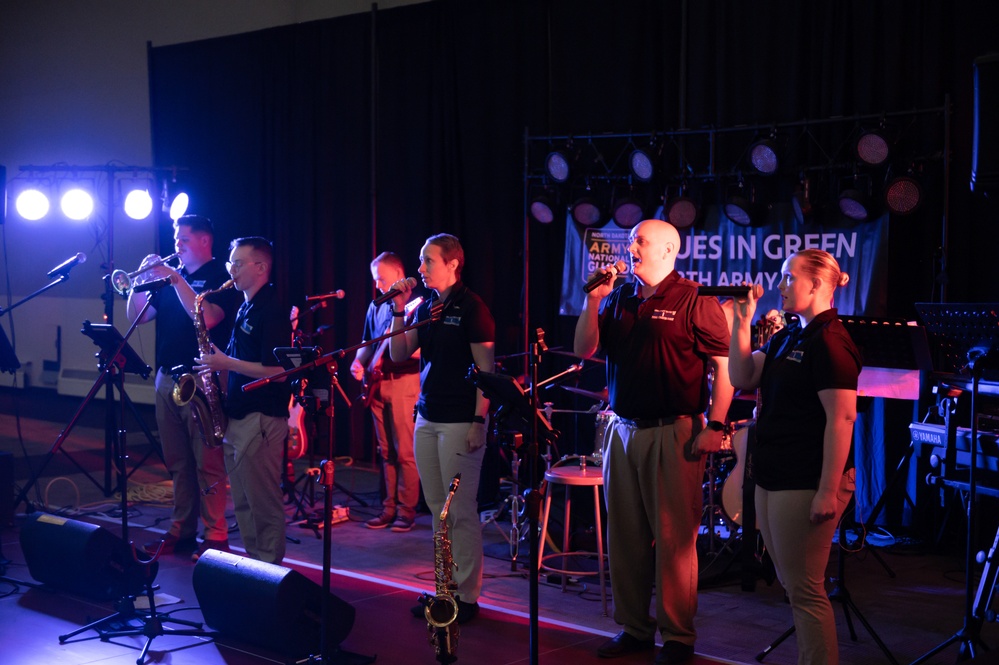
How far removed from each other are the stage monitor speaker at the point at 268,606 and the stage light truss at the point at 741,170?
4.09 metres

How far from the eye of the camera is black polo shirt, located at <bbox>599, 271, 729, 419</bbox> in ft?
13.6

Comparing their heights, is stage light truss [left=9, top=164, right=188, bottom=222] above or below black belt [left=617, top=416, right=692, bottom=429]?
above

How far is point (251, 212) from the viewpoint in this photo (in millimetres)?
10523

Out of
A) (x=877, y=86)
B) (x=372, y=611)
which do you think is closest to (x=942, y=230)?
(x=877, y=86)

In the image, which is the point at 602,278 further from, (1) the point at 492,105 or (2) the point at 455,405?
(1) the point at 492,105

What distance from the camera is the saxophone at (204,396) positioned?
5.53 meters

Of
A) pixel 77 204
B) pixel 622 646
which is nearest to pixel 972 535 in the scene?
pixel 622 646

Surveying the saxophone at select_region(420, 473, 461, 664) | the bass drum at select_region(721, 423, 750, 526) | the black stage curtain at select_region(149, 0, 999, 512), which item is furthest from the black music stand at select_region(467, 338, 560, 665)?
the black stage curtain at select_region(149, 0, 999, 512)

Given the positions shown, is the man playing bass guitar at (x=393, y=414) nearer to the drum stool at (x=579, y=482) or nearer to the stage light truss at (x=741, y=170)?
the drum stool at (x=579, y=482)

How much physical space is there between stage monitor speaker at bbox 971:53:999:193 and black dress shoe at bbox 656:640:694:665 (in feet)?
6.89

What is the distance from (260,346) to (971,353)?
327 cm

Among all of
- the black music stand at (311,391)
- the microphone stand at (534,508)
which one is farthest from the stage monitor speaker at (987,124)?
the black music stand at (311,391)

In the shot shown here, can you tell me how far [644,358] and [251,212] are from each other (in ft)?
23.6

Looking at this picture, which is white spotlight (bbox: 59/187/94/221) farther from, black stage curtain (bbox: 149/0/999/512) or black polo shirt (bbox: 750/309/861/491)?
black polo shirt (bbox: 750/309/861/491)
